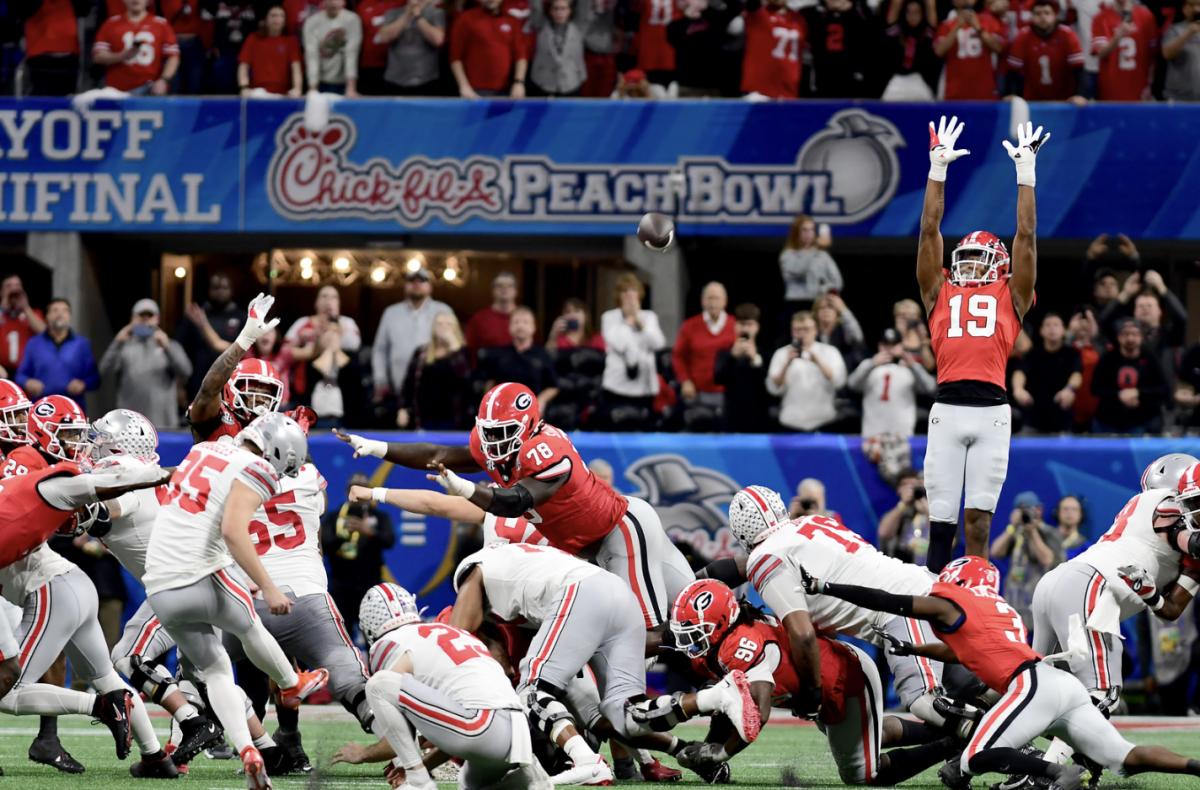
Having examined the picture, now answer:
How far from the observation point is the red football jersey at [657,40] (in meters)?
17.9

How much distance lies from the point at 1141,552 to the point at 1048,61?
8295mm

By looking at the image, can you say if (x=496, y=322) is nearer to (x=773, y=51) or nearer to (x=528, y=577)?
(x=773, y=51)

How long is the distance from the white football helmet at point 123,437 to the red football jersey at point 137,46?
7408mm

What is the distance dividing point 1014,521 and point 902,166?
3918mm

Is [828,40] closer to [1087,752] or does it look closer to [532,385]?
[532,385]

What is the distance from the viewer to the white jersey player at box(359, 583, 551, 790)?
8039 mm

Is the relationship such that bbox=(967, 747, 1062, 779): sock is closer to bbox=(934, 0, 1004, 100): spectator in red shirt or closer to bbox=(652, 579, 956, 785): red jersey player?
bbox=(652, 579, 956, 785): red jersey player

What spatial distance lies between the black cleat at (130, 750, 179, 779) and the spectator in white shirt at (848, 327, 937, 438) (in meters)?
6.87

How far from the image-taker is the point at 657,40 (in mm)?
17922

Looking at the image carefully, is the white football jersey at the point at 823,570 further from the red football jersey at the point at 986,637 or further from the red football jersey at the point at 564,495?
the red football jersey at the point at 564,495

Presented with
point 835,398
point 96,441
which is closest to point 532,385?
point 835,398

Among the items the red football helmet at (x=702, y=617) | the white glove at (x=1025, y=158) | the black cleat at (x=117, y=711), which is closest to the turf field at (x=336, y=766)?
the black cleat at (x=117, y=711)

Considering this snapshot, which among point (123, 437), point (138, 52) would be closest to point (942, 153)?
point (123, 437)

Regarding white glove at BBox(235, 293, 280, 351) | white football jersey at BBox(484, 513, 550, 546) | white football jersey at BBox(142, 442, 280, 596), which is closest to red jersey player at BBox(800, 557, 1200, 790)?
white football jersey at BBox(484, 513, 550, 546)
